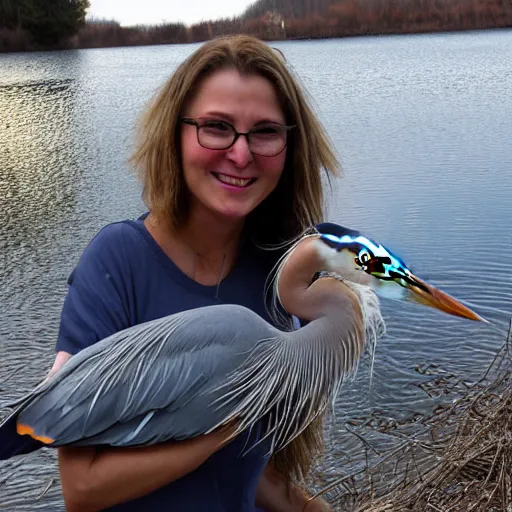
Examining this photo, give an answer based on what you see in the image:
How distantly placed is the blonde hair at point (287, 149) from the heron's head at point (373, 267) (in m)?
0.16

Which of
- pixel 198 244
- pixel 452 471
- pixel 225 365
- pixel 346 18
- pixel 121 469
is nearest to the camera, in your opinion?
pixel 121 469

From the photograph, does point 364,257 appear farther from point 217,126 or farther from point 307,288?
point 217,126

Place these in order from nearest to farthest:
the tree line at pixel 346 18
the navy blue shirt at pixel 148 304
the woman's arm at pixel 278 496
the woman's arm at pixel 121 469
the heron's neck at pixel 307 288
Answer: the woman's arm at pixel 121 469
the navy blue shirt at pixel 148 304
the heron's neck at pixel 307 288
the woman's arm at pixel 278 496
the tree line at pixel 346 18

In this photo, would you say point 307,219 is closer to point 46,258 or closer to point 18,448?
point 18,448

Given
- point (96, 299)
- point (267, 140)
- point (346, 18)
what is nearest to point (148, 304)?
point (96, 299)

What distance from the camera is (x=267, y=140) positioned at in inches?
62.2

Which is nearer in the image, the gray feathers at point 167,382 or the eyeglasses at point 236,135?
the gray feathers at point 167,382

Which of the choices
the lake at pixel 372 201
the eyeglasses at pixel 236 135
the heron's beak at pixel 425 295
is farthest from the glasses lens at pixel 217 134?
the heron's beak at pixel 425 295

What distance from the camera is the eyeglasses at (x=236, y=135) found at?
1.54 metres

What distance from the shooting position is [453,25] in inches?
1097

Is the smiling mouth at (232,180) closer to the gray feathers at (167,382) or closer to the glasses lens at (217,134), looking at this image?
the glasses lens at (217,134)

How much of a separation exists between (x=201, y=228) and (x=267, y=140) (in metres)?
0.23

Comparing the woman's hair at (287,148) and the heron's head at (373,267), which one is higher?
the woman's hair at (287,148)

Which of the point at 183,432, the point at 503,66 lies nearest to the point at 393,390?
the point at 183,432
